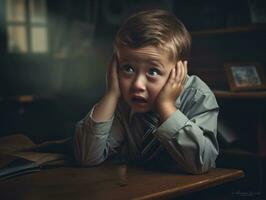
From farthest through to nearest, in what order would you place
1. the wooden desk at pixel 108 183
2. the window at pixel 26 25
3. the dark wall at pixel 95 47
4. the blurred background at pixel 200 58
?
1. the window at pixel 26 25
2. the dark wall at pixel 95 47
3. the blurred background at pixel 200 58
4. the wooden desk at pixel 108 183

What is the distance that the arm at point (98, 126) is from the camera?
110 cm

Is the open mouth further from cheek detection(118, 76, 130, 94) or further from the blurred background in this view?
the blurred background

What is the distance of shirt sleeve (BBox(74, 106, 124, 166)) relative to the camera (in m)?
1.10

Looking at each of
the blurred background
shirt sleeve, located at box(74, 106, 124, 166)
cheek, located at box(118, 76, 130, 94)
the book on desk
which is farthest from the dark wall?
cheek, located at box(118, 76, 130, 94)

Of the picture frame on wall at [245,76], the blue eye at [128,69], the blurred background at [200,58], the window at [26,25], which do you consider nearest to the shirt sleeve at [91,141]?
the blue eye at [128,69]

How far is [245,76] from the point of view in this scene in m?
1.82

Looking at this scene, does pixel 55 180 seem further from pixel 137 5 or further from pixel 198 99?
pixel 137 5

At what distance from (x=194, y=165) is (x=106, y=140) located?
0.24 metres

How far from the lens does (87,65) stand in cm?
259

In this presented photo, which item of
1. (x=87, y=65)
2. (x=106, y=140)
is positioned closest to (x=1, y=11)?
(x=87, y=65)

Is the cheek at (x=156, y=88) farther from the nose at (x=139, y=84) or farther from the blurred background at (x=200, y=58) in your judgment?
the blurred background at (x=200, y=58)

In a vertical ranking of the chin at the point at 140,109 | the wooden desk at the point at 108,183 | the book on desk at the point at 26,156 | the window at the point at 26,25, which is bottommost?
the window at the point at 26,25

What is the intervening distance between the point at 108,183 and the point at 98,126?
22cm

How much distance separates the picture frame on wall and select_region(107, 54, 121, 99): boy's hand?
0.80 meters
